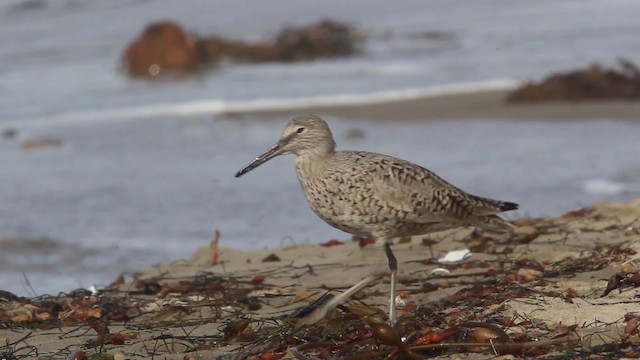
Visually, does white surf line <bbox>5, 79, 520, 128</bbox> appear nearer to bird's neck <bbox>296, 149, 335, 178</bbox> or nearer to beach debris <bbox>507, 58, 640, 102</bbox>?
beach debris <bbox>507, 58, 640, 102</bbox>

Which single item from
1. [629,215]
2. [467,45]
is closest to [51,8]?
[467,45]

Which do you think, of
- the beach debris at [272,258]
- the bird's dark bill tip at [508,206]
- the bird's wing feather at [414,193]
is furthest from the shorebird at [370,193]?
the beach debris at [272,258]

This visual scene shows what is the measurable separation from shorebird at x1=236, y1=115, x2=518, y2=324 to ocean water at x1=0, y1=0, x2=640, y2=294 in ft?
7.33

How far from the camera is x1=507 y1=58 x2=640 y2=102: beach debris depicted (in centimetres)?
1270

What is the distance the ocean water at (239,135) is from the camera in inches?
325

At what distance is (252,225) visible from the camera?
8.34 m

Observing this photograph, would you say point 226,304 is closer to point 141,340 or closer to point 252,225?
point 141,340

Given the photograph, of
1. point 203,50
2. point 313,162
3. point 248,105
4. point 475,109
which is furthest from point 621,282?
point 203,50

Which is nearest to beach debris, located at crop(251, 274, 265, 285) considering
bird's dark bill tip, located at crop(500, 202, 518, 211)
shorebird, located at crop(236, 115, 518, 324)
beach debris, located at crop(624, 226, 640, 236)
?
shorebird, located at crop(236, 115, 518, 324)

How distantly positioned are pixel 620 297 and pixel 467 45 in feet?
45.9

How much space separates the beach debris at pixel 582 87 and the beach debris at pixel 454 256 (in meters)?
6.90

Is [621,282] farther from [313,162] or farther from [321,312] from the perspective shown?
[313,162]

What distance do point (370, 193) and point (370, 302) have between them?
0.67 meters

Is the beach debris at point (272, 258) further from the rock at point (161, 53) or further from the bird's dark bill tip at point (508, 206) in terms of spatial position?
the rock at point (161, 53)
